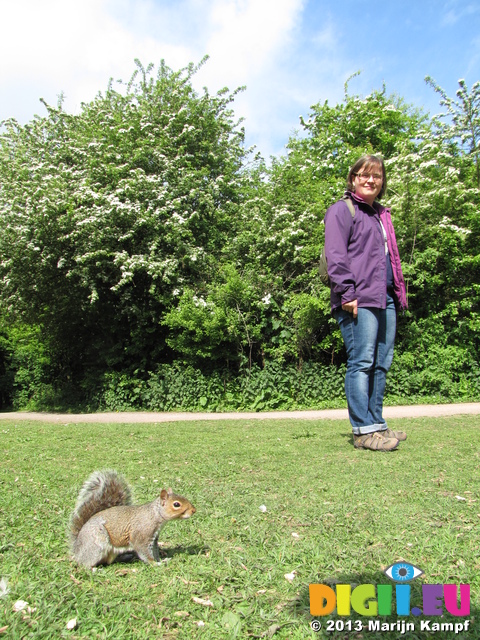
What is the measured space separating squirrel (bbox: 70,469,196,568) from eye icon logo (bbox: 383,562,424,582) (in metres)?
0.99

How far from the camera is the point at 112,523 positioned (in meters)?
2.36

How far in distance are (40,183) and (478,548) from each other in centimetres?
1395

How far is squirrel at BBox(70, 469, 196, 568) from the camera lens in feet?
7.43

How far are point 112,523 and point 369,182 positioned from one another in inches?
156

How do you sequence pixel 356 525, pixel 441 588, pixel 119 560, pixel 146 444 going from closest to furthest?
pixel 441 588 < pixel 119 560 < pixel 356 525 < pixel 146 444

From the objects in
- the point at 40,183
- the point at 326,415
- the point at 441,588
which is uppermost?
the point at 40,183

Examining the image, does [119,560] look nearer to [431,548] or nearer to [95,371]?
[431,548]

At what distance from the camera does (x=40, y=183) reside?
531 inches

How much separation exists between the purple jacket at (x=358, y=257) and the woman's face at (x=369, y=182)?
0.07 meters

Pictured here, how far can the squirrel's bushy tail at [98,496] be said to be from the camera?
2.40 metres

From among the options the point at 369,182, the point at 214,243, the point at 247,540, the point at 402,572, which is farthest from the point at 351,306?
the point at 214,243

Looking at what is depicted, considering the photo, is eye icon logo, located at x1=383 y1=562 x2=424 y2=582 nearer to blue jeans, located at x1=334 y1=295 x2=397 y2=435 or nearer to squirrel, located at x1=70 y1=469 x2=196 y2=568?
squirrel, located at x1=70 y1=469 x2=196 y2=568

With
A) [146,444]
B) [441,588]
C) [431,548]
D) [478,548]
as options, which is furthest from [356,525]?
[146,444]

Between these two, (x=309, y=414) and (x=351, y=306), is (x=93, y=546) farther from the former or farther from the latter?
(x=309, y=414)
